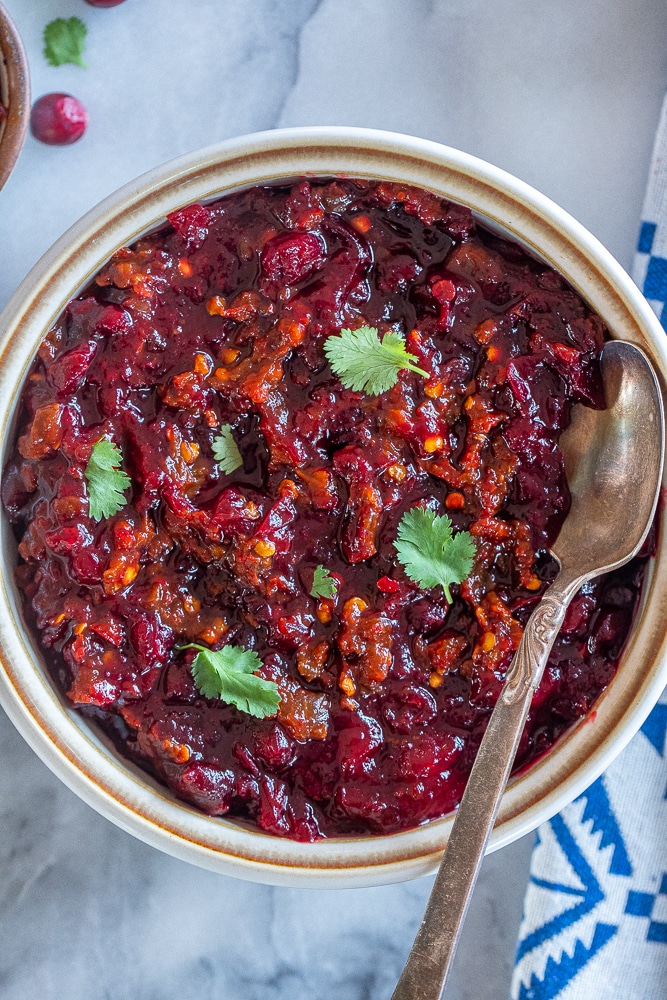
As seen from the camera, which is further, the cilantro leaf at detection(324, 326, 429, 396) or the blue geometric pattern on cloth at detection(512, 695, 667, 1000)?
the blue geometric pattern on cloth at detection(512, 695, 667, 1000)

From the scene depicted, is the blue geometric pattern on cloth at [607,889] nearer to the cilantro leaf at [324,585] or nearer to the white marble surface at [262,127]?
the white marble surface at [262,127]

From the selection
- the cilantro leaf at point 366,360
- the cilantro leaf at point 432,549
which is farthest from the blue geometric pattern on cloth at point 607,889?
the cilantro leaf at point 366,360

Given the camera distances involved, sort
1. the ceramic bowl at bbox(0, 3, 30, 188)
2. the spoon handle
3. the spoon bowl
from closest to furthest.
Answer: the spoon handle → the spoon bowl → the ceramic bowl at bbox(0, 3, 30, 188)

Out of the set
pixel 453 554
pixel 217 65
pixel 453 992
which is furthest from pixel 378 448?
pixel 453 992

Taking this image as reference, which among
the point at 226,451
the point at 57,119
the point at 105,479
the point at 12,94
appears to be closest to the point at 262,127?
the point at 57,119

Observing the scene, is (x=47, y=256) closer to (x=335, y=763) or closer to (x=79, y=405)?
(x=79, y=405)

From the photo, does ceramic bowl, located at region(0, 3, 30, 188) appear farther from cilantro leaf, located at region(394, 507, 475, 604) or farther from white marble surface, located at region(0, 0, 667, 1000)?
cilantro leaf, located at region(394, 507, 475, 604)

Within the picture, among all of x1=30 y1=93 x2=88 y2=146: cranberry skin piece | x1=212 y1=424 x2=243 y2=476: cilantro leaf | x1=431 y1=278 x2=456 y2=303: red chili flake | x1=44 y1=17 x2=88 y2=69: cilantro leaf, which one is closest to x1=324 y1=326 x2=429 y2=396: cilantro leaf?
x1=431 y1=278 x2=456 y2=303: red chili flake
